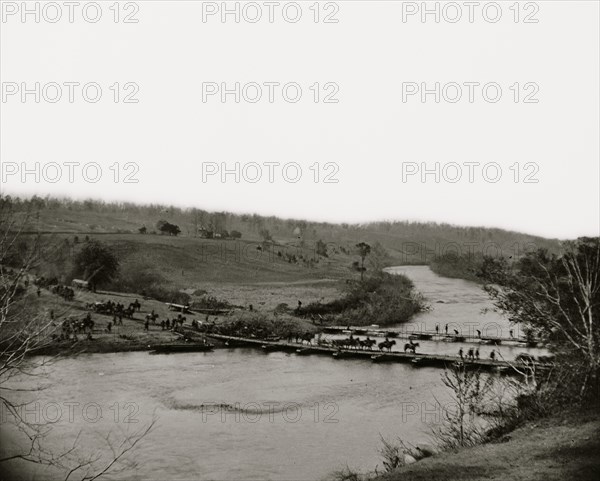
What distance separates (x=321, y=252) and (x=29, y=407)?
446 ft

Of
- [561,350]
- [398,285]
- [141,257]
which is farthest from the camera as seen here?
[141,257]

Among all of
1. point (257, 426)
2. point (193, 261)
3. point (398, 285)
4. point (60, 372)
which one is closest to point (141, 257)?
point (193, 261)

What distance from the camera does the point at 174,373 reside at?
A: 190 ft

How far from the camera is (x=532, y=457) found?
2052 centimetres

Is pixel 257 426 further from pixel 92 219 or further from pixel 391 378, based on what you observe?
pixel 92 219

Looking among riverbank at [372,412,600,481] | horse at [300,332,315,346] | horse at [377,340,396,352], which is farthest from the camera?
horse at [300,332,315,346]

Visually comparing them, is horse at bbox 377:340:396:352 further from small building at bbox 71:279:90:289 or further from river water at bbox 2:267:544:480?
small building at bbox 71:279:90:289

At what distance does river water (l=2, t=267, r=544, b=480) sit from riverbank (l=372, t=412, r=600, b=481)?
812cm

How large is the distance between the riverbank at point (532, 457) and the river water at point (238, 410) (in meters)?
8.12

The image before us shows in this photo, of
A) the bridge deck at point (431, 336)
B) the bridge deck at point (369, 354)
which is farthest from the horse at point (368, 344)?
the bridge deck at point (431, 336)

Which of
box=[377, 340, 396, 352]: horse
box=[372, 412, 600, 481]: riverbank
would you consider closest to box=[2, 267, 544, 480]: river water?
box=[377, 340, 396, 352]: horse

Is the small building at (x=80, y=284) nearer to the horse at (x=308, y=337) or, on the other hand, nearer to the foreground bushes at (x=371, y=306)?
the horse at (x=308, y=337)

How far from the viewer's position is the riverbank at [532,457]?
61.8 feet

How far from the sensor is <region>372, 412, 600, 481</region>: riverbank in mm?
18844
